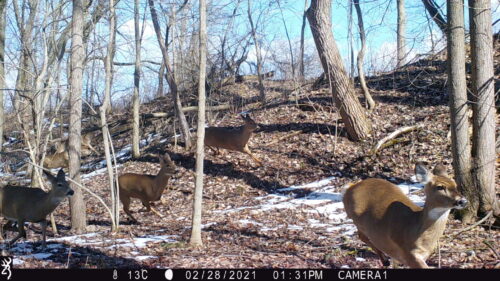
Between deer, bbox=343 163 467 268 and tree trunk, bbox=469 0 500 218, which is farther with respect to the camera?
tree trunk, bbox=469 0 500 218

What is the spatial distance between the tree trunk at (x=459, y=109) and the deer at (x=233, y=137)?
6423 millimetres

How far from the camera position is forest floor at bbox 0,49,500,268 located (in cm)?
659

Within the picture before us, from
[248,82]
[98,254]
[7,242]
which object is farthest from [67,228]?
[248,82]

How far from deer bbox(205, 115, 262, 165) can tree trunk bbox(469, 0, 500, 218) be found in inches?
261

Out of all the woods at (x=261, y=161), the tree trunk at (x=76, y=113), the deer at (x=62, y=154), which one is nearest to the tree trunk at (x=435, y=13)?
the woods at (x=261, y=161)

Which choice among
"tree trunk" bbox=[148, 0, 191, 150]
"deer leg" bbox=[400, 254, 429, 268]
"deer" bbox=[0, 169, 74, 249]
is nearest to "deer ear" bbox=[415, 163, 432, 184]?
"deer leg" bbox=[400, 254, 429, 268]

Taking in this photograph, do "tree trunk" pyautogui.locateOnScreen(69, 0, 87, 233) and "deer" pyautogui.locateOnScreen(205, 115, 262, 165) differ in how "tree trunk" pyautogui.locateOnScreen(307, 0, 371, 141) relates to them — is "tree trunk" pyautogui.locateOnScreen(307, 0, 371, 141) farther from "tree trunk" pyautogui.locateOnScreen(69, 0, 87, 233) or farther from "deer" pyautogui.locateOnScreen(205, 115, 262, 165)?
"tree trunk" pyautogui.locateOnScreen(69, 0, 87, 233)

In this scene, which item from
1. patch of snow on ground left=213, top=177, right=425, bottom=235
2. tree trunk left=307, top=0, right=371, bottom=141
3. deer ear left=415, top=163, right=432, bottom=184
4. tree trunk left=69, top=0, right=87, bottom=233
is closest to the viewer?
deer ear left=415, top=163, right=432, bottom=184

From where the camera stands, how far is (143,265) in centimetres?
628

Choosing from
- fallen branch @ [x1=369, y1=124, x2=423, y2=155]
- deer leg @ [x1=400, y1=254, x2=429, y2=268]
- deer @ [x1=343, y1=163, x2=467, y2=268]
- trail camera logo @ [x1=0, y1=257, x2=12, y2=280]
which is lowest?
trail camera logo @ [x1=0, y1=257, x2=12, y2=280]

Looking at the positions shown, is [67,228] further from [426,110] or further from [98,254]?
[426,110]

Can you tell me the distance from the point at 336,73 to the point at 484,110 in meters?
5.93

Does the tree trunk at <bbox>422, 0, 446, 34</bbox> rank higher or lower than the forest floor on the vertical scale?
higher

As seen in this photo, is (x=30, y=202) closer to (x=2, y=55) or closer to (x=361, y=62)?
(x=2, y=55)
